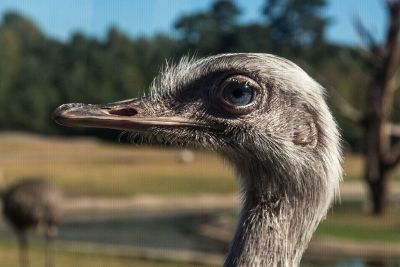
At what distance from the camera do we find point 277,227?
249 centimetres

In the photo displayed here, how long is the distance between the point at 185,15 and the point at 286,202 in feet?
29.7

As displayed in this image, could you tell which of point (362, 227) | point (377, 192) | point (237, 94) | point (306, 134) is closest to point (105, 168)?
point (377, 192)

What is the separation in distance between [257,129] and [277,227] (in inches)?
12.6

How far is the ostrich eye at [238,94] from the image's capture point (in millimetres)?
2588

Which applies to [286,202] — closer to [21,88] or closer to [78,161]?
[78,161]

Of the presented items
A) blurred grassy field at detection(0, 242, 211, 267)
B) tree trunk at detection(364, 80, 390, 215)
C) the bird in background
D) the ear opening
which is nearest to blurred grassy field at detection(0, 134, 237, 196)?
tree trunk at detection(364, 80, 390, 215)

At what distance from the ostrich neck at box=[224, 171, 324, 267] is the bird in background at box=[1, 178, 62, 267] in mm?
8633

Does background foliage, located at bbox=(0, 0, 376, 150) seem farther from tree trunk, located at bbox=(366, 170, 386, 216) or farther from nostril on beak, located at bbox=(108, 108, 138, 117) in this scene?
nostril on beak, located at bbox=(108, 108, 138, 117)

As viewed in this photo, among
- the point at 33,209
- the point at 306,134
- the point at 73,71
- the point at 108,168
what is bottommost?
the point at 306,134

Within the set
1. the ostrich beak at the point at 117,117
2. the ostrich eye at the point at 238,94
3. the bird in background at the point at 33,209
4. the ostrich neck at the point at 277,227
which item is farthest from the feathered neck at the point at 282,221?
the bird in background at the point at 33,209

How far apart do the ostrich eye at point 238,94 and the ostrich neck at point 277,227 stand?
0.80 feet

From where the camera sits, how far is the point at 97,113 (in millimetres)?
2467

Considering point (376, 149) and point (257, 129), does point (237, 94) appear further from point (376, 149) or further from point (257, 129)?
point (376, 149)

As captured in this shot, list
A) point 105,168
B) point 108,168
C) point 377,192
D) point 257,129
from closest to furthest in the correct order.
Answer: point 257,129
point 377,192
point 108,168
point 105,168
